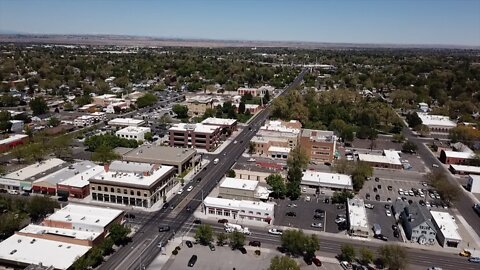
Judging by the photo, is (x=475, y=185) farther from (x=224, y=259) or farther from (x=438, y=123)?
(x=224, y=259)

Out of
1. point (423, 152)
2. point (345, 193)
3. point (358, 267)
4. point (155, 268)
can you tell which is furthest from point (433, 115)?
point (155, 268)

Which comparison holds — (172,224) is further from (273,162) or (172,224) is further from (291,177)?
(273,162)

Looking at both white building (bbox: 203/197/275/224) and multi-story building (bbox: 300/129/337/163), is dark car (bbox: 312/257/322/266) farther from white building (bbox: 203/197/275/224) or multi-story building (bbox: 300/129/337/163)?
multi-story building (bbox: 300/129/337/163)

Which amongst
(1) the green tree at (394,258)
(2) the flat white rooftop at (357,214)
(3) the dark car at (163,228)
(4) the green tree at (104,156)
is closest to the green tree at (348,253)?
(1) the green tree at (394,258)

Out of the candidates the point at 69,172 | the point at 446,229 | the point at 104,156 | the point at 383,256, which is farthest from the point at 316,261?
the point at 104,156

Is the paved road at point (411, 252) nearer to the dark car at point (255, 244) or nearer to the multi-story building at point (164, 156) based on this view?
the dark car at point (255, 244)

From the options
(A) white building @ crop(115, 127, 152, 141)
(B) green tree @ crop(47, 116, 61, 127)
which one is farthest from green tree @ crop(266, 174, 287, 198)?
(B) green tree @ crop(47, 116, 61, 127)

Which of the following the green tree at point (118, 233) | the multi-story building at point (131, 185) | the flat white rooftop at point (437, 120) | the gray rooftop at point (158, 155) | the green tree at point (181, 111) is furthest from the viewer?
the green tree at point (181, 111)
